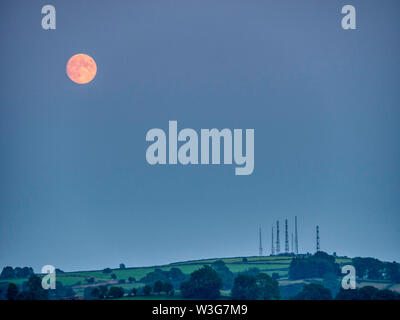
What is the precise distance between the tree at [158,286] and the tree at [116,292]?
3.59ft

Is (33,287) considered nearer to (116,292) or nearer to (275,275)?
(116,292)

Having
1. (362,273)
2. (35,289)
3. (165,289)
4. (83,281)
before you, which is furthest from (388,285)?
(35,289)

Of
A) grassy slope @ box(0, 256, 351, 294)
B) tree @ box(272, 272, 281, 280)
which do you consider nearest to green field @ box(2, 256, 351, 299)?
grassy slope @ box(0, 256, 351, 294)

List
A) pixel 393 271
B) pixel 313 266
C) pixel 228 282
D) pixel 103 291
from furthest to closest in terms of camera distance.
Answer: pixel 313 266 → pixel 393 271 → pixel 228 282 → pixel 103 291

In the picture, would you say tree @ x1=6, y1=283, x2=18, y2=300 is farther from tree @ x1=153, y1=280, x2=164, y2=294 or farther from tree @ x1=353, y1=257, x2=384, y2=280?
tree @ x1=353, y1=257, x2=384, y2=280

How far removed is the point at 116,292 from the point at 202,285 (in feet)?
11.9

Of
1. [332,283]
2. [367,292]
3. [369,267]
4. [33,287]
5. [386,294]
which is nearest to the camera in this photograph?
[33,287]

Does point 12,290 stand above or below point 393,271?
below

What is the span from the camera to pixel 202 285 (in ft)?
80.0

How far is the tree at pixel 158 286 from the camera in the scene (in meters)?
21.7

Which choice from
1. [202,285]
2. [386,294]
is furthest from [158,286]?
[386,294]

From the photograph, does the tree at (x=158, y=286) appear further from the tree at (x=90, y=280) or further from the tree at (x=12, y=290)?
the tree at (x=12, y=290)

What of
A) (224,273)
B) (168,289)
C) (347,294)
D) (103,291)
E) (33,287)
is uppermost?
(224,273)
